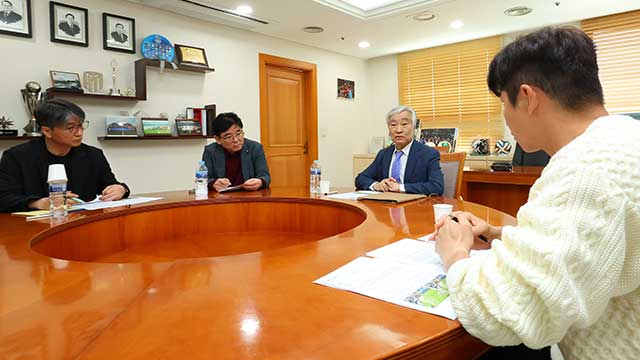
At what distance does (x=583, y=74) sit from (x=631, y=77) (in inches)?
185

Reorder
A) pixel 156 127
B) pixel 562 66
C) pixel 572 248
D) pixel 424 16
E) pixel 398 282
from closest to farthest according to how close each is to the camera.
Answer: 1. pixel 572 248
2. pixel 562 66
3. pixel 398 282
4. pixel 156 127
5. pixel 424 16

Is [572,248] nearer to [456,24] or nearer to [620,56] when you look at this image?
[456,24]

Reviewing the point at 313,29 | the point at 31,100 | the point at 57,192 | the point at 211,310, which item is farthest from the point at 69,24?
the point at 211,310

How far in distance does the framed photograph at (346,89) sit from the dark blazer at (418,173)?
131 inches

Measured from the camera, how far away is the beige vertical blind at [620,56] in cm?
Answer: 436

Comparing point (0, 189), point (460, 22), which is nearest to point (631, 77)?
point (460, 22)

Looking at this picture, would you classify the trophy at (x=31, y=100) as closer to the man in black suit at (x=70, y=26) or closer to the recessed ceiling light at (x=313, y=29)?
the man in black suit at (x=70, y=26)

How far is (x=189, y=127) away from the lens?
4.11m

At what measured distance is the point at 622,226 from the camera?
0.62 m

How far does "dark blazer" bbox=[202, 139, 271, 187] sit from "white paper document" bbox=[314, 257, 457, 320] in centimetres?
199

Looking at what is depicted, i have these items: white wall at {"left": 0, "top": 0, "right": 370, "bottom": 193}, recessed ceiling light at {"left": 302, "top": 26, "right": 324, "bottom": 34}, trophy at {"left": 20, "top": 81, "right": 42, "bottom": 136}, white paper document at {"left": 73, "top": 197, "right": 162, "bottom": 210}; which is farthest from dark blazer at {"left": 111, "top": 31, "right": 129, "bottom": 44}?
white paper document at {"left": 73, "top": 197, "right": 162, "bottom": 210}

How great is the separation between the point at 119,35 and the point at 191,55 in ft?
2.25

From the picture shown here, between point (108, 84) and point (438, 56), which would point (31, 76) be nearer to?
point (108, 84)

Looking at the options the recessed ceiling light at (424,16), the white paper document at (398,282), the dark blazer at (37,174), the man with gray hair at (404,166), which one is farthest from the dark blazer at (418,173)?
the recessed ceiling light at (424,16)
